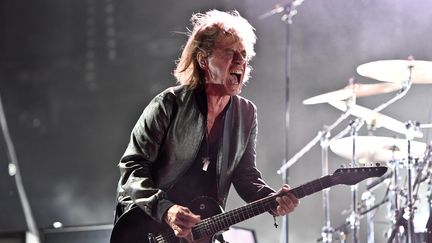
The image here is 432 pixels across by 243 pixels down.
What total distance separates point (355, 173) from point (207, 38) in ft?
2.98

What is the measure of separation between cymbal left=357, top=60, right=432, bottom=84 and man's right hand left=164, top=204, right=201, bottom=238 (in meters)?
2.50

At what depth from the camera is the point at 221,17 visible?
3.19m

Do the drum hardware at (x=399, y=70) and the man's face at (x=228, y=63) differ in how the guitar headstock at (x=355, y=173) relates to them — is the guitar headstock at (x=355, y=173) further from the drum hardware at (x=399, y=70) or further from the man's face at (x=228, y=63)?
the drum hardware at (x=399, y=70)

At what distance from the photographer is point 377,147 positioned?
522 cm

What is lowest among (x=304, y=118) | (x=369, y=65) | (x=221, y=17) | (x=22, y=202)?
(x=22, y=202)

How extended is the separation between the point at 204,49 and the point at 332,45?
3.09 m

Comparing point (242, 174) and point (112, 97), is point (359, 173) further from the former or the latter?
point (112, 97)

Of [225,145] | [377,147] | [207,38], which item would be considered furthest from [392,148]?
[207,38]

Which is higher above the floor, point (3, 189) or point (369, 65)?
point (369, 65)

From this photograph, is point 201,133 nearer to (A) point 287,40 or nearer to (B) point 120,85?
(A) point 287,40

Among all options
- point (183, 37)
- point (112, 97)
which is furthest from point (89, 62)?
point (183, 37)

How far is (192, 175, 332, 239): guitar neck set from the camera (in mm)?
2895

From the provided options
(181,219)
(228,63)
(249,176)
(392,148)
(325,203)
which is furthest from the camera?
(325,203)

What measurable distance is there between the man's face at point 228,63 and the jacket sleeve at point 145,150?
0.24 metres
